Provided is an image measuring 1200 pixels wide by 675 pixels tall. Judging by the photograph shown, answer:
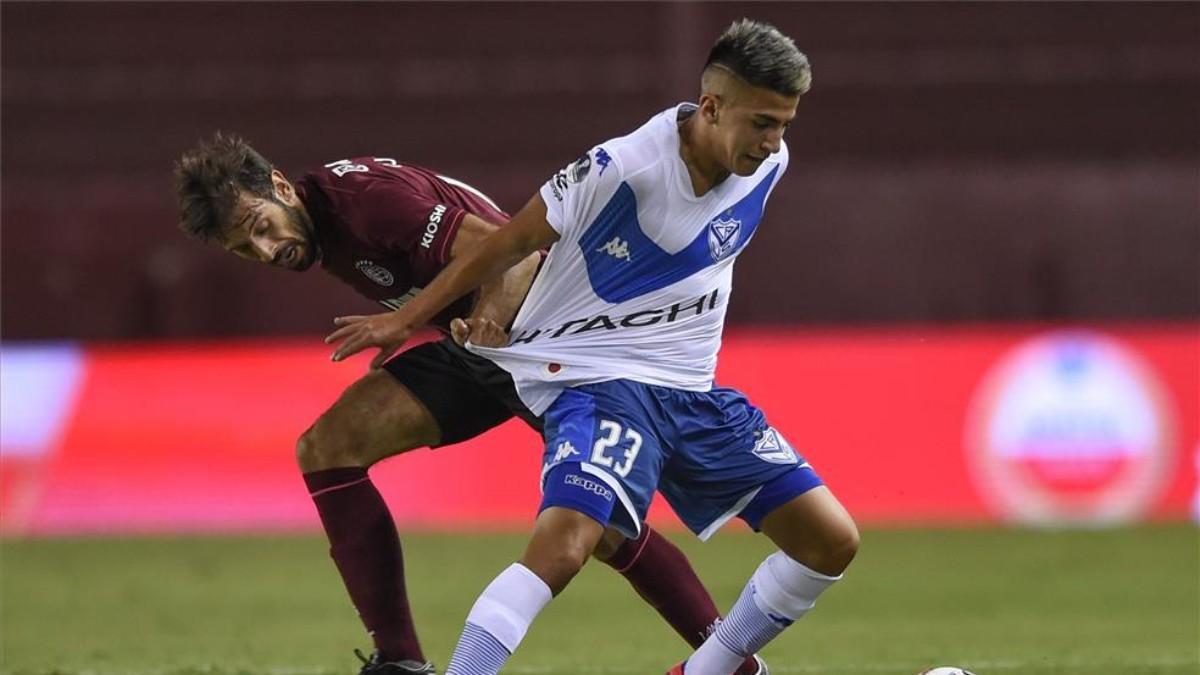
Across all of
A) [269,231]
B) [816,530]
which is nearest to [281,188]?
[269,231]

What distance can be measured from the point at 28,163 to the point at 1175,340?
9.76 meters

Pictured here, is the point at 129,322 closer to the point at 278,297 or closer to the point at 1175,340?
the point at 278,297

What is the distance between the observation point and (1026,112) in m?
16.9

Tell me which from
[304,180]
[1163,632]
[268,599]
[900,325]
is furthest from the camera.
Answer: [900,325]

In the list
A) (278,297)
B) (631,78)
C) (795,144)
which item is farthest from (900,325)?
(278,297)

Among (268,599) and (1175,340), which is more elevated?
(1175,340)

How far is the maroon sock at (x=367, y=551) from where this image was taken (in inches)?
242

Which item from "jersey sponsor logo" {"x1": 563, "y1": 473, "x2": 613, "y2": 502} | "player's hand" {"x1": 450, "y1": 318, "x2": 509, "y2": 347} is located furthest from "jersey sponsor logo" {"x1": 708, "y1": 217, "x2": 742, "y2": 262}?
"jersey sponsor logo" {"x1": 563, "y1": 473, "x2": 613, "y2": 502}

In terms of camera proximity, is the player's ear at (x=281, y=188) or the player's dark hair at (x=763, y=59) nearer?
the player's dark hair at (x=763, y=59)

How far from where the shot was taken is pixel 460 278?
534 cm

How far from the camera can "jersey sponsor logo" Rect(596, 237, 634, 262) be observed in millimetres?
5469

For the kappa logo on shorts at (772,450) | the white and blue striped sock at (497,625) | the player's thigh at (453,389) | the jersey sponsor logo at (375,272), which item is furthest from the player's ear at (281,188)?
the kappa logo on shorts at (772,450)

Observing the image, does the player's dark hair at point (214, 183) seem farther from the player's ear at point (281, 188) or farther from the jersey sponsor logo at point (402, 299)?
the jersey sponsor logo at point (402, 299)

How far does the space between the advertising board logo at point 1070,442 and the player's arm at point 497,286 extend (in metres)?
7.38
